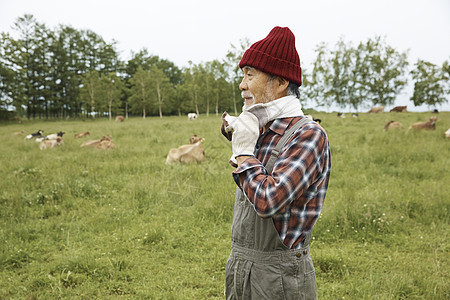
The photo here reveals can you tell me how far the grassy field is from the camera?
369 centimetres

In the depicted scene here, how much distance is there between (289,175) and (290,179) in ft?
0.06

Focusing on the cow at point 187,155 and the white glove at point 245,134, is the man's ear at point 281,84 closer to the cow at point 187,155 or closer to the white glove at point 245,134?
the white glove at point 245,134

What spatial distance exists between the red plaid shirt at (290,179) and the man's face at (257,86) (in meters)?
0.16

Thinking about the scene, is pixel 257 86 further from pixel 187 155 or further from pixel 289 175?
pixel 187 155

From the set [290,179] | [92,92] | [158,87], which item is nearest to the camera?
[290,179]

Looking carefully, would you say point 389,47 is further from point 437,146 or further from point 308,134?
point 308,134

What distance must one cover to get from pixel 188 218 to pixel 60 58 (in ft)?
161

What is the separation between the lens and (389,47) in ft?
145

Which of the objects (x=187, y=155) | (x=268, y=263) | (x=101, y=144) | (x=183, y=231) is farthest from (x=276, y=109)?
(x=101, y=144)

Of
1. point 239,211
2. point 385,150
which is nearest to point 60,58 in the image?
point 385,150

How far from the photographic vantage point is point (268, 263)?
1.59 meters

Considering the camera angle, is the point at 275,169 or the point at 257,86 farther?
the point at 257,86

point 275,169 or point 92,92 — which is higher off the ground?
point 92,92

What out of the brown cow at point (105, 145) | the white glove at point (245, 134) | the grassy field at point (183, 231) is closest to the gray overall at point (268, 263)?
the white glove at point (245, 134)
